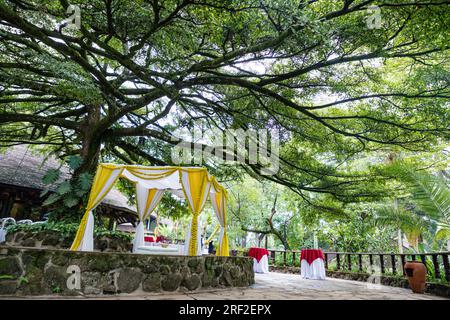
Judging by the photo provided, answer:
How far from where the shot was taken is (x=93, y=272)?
13.5ft

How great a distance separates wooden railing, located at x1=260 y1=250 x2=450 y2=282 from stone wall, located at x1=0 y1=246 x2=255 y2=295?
5.44 m

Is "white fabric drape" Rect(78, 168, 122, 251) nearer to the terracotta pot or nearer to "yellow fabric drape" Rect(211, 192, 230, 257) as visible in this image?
"yellow fabric drape" Rect(211, 192, 230, 257)

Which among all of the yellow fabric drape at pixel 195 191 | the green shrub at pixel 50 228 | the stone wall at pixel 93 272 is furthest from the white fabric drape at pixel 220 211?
the green shrub at pixel 50 228

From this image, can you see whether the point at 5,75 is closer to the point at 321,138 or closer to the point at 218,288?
the point at 218,288

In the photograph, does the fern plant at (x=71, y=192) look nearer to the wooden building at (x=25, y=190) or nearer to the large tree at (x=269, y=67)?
the large tree at (x=269, y=67)

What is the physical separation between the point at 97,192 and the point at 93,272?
221 cm

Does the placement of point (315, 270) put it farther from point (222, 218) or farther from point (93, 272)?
point (93, 272)

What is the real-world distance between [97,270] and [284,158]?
531 centimetres

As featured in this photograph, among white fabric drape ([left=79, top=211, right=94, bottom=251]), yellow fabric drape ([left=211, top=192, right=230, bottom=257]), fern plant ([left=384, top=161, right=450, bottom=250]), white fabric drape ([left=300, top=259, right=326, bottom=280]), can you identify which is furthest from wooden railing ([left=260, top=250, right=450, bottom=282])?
white fabric drape ([left=79, top=211, right=94, bottom=251])

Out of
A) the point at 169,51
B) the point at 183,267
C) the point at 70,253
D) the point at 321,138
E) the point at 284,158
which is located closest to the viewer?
the point at 70,253

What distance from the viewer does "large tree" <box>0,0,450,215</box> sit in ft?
13.1

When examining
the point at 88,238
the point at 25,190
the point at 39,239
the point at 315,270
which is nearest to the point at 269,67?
the point at 88,238

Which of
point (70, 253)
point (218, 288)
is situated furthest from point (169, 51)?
point (218, 288)
